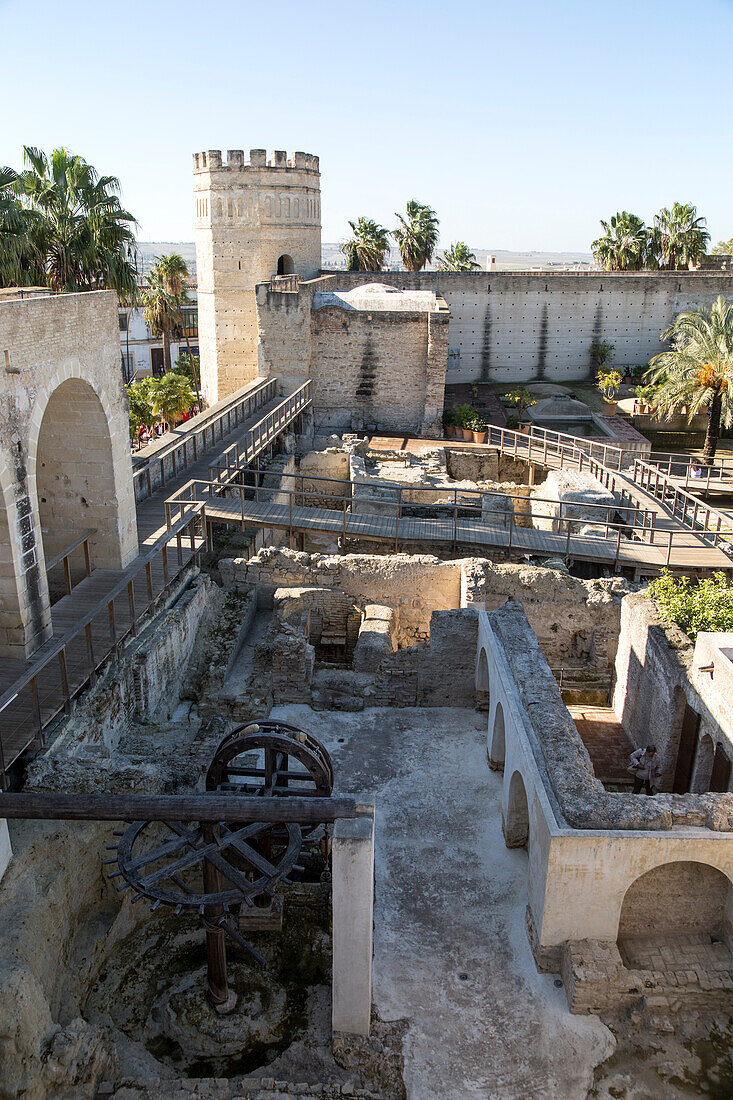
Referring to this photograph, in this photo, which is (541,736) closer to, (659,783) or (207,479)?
(659,783)

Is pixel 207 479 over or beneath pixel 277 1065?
over

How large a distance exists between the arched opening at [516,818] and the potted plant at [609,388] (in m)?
24.6

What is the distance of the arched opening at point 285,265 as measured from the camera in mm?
31027

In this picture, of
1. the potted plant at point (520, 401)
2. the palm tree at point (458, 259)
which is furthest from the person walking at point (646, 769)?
the palm tree at point (458, 259)

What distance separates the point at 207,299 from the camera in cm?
3044

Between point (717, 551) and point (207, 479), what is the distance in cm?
1035

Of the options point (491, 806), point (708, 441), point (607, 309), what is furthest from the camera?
point (607, 309)

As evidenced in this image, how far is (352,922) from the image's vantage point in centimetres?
709

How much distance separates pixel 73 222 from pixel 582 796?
1800 cm

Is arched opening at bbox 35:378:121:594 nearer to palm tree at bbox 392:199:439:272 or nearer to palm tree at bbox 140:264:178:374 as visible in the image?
palm tree at bbox 140:264:178:374

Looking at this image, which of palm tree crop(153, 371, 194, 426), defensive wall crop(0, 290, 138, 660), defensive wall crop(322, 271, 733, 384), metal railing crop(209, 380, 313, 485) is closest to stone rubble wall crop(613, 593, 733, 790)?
defensive wall crop(0, 290, 138, 660)

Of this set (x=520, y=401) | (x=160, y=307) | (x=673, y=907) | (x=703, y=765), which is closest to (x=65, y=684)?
(x=673, y=907)

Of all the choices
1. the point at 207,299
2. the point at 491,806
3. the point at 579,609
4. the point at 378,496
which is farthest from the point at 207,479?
the point at 207,299

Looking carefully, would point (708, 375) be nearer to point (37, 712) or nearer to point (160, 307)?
point (160, 307)
